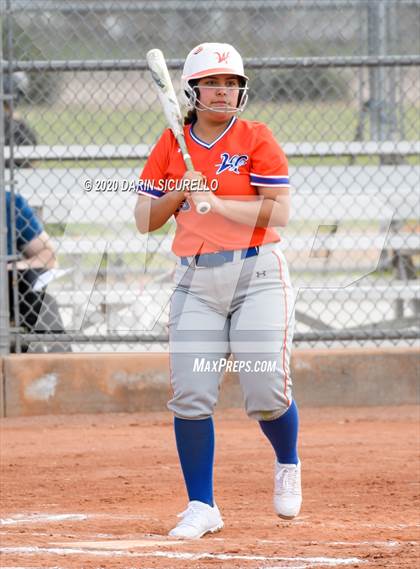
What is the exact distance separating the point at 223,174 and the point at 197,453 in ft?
3.65

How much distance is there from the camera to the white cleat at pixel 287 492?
4566 millimetres

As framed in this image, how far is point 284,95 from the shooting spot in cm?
1109

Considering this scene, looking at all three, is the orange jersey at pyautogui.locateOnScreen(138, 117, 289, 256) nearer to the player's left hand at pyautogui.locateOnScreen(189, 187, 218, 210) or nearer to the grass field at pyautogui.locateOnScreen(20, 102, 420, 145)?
the player's left hand at pyautogui.locateOnScreen(189, 187, 218, 210)

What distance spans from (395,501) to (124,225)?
4094 millimetres

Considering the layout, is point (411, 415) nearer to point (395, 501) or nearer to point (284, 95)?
point (395, 501)

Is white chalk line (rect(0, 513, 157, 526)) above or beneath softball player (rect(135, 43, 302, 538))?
beneath

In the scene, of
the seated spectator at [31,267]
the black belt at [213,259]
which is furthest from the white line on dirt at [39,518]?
the seated spectator at [31,267]

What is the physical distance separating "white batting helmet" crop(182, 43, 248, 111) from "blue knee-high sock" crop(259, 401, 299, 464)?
1257mm

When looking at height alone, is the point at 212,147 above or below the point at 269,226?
above

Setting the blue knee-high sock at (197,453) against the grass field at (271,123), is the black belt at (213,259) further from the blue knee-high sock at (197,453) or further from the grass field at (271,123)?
the grass field at (271,123)

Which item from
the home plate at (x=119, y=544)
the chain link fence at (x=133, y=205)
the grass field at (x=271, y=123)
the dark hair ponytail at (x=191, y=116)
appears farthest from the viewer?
the grass field at (x=271, y=123)

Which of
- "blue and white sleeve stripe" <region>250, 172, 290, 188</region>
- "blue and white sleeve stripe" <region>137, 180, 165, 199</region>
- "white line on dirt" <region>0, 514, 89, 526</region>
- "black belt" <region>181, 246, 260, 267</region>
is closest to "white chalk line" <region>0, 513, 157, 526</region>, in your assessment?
"white line on dirt" <region>0, 514, 89, 526</region>

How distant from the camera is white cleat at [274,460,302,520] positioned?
4.57m

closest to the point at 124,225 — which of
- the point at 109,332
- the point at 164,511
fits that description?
the point at 109,332
